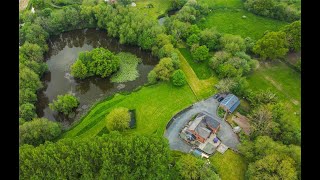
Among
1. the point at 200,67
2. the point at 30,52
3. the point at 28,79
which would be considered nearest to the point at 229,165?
the point at 200,67

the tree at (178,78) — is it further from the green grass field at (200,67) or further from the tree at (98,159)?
the tree at (98,159)

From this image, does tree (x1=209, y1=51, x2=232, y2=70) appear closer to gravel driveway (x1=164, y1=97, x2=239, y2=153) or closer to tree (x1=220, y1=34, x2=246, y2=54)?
tree (x1=220, y1=34, x2=246, y2=54)

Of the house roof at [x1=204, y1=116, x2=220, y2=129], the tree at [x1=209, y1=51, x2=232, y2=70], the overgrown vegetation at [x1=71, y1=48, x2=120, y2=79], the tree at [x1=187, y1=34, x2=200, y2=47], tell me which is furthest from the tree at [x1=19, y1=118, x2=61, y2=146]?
the tree at [x1=187, y1=34, x2=200, y2=47]

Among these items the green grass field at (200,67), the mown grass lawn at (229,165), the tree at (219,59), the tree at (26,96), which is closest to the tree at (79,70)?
the tree at (26,96)

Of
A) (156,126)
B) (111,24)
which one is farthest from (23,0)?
(156,126)

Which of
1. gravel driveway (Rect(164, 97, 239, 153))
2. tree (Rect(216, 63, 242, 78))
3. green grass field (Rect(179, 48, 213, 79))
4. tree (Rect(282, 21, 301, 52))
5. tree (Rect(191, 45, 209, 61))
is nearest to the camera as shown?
gravel driveway (Rect(164, 97, 239, 153))
